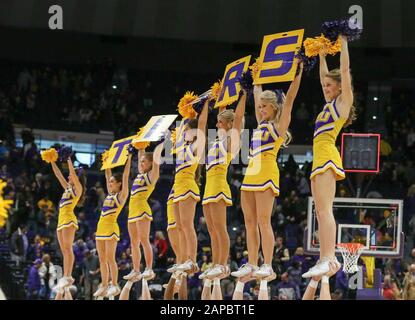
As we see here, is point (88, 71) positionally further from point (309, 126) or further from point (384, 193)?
point (384, 193)

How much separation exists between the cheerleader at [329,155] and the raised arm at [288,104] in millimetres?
277

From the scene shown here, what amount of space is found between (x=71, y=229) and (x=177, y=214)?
80.8 inches

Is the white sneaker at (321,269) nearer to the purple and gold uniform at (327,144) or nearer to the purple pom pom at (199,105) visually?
the purple and gold uniform at (327,144)

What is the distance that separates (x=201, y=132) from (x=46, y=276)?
498cm

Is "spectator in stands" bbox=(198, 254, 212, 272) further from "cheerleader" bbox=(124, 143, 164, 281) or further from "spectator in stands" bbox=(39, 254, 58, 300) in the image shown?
"cheerleader" bbox=(124, 143, 164, 281)

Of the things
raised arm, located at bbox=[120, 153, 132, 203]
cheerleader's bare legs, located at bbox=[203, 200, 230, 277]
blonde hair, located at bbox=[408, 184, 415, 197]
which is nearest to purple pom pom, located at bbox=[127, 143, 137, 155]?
raised arm, located at bbox=[120, 153, 132, 203]

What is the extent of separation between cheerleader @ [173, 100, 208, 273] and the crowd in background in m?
2.47

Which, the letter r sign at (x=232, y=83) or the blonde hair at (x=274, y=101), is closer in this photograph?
the blonde hair at (x=274, y=101)

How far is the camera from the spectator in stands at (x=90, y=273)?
13.2 meters

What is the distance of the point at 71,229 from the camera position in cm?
1087

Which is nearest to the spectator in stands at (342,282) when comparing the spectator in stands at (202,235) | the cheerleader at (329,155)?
the spectator in stands at (202,235)

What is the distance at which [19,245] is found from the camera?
14.5m
